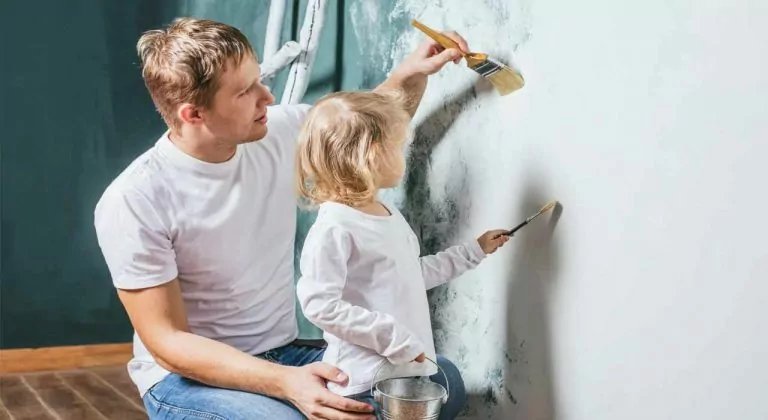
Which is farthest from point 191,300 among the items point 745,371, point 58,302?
point 58,302

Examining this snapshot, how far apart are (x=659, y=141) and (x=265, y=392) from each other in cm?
71

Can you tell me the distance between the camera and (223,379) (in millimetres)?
1371

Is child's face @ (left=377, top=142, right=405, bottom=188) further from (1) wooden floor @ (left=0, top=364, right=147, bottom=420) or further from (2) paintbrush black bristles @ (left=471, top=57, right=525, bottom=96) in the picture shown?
(1) wooden floor @ (left=0, top=364, right=147, bottom=420)

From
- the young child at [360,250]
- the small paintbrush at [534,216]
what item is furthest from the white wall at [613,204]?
the young child at [360,250]

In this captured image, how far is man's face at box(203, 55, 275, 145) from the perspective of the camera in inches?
57.3

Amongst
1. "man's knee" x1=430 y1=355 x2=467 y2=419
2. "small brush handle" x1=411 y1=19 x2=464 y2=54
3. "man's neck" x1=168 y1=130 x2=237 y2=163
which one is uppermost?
"small brush handle" x1=411 y1=19 x2=464 y2=54

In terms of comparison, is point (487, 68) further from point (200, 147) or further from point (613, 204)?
point (200, 147)

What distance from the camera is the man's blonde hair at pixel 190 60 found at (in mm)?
1432

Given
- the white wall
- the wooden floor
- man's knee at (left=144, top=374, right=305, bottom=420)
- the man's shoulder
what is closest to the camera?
the white wall

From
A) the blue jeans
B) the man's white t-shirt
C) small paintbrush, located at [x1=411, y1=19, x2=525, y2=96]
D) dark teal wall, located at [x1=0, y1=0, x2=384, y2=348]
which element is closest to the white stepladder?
the man's white t-shirt

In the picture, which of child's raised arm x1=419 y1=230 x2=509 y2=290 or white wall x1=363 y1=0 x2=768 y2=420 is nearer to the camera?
white wall x1=363 y1=0 x2=768 y2=420

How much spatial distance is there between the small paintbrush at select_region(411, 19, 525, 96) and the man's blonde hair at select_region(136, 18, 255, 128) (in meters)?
0.33

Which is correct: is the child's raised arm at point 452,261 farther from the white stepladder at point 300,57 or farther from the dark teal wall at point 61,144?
the dark teal wall at point 61,144

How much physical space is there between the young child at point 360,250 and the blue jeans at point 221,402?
0.10 meters
